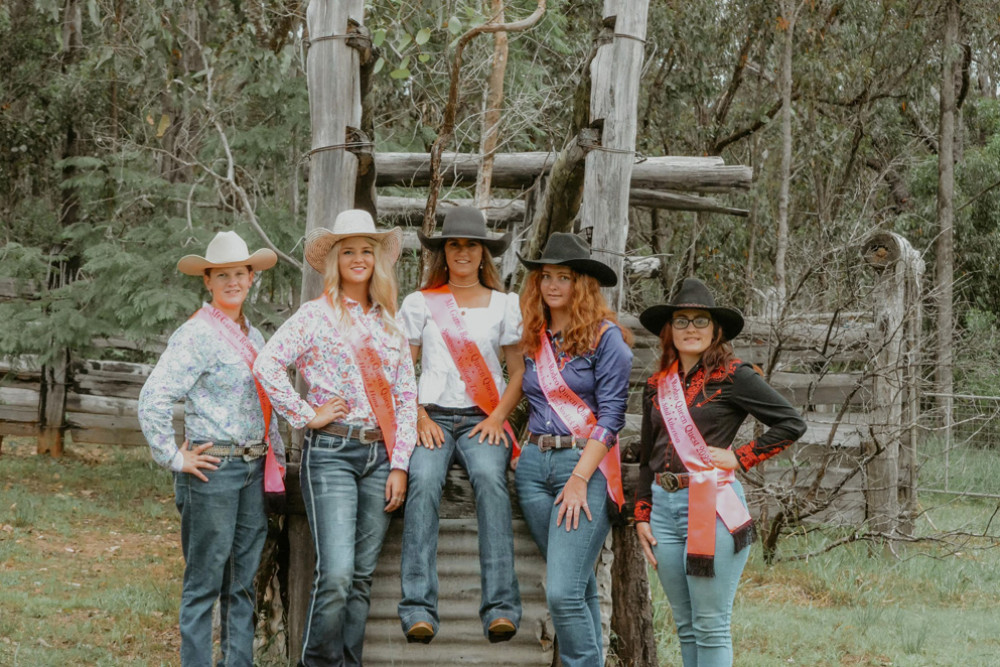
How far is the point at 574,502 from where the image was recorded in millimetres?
→ 3957

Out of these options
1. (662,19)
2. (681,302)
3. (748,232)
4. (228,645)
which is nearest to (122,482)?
(228,645)

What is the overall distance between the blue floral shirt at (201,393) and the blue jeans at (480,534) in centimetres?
71

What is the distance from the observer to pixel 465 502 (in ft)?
14.8

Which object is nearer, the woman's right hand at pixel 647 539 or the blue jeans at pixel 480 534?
the woman's right hand at pixel 647 539

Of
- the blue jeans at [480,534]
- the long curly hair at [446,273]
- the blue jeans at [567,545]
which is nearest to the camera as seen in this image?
the blue jeans at [567,545]

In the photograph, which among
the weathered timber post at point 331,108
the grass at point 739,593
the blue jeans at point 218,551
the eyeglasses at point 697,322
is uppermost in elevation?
the weathered timber post at point 331,108

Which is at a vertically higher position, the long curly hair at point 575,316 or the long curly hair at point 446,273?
the long curly hair at point 446,273

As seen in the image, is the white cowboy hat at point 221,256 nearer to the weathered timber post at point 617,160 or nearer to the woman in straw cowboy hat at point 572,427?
the woman in straw cowboy hat at point 572,427

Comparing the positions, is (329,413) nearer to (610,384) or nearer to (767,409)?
(610,384)

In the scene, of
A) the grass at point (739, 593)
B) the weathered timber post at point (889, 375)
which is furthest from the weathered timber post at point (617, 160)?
the weathered timber post at point (889, 375)

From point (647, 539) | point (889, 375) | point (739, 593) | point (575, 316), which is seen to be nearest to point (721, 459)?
point (647, 539)

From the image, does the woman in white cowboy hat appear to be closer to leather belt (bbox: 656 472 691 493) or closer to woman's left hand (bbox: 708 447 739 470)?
leather belt (bbox: 656 472 691 493)

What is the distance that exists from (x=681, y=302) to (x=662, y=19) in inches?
491

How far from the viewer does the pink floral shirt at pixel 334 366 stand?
4027mm
